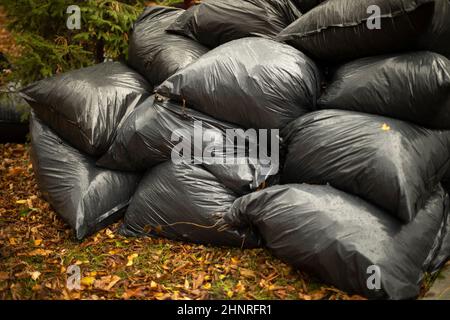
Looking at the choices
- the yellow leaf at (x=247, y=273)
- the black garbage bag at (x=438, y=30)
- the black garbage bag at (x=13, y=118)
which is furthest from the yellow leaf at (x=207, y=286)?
the black garbage bag at (x=13, y=118)

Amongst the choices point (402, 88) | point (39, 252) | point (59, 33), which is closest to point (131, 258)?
point (39, 252)

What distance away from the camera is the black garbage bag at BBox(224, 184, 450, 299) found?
2.13m

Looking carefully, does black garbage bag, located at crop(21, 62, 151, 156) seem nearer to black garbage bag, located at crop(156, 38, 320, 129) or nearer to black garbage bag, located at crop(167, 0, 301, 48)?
black garbage bag, located at crop(156, 38, 320, 129)

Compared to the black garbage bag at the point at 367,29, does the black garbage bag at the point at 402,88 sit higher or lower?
lower

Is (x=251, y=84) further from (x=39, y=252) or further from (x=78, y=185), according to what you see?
(x=39, y=252)

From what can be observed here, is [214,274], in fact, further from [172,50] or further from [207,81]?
[172,50]

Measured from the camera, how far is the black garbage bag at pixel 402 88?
238 centimetres

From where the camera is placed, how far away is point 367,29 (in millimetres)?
2477

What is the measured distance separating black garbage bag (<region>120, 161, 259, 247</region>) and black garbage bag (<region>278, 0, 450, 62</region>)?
969 millimetres

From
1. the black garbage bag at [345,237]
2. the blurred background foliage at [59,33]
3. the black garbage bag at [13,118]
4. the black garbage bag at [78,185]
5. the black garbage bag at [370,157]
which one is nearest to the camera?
the black garbage bag at [345,237]

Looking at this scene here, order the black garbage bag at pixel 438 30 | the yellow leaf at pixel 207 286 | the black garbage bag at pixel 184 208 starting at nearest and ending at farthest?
the yellow leaf at pixel 207 286
the black garbage bag at pixel 438 30
the black garbage bag at pixel 184 208

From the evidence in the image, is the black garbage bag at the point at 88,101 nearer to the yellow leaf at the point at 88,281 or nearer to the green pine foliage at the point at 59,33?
the green pine foliage at the point at 59,33

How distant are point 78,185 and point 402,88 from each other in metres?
1.92
